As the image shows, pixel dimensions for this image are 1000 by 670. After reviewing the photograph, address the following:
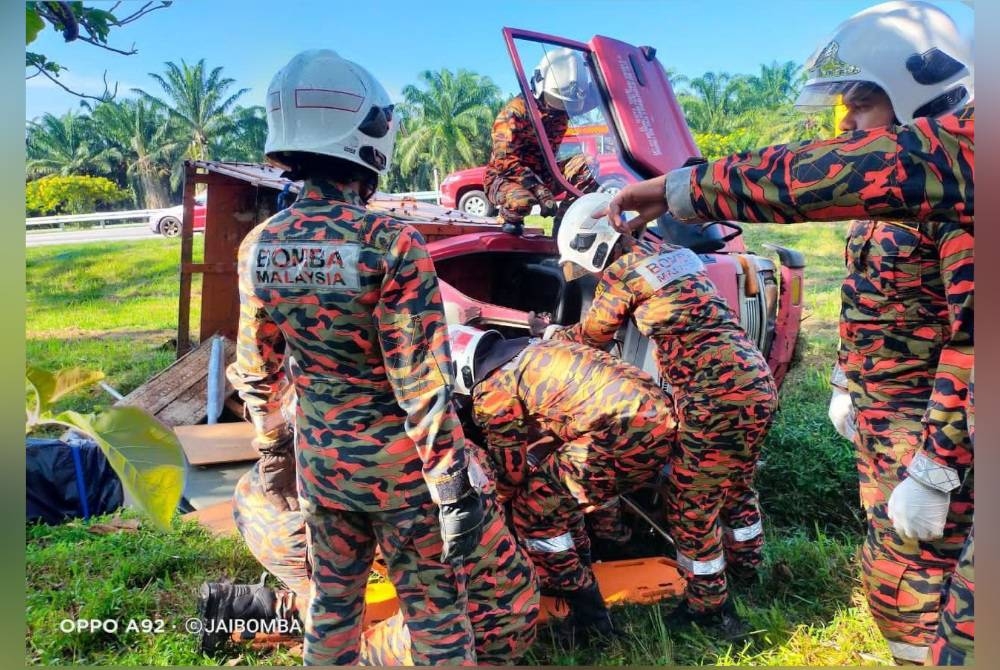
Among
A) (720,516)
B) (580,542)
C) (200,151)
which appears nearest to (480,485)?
(580,542)

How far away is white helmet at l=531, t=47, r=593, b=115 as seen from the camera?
343 centimetres

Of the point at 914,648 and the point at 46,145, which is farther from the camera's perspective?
the point at 46,145

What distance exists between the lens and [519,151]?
13.0 ft

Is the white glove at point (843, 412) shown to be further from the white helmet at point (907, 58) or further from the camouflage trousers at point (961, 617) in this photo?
the white helmet at point (907, 58)

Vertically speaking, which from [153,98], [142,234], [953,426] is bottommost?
[953,426]

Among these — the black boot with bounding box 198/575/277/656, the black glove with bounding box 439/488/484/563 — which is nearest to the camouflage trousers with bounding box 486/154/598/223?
the black glove with bounding box 439/488/484/563

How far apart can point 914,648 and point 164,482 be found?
2.10 m

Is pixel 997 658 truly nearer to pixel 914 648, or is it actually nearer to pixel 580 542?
pixel 914 648

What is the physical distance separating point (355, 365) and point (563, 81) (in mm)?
2054

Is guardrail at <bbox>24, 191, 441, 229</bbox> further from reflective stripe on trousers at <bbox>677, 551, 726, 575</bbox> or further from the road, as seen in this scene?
reflective stripe on trousers at <bbox>677, 551, 726, 575</bbox>

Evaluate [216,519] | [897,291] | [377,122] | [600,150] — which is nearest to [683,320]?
[897,291]

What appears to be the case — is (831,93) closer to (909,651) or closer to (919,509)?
(919,509)

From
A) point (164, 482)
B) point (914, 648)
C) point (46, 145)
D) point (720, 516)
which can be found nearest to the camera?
point (164, 482)

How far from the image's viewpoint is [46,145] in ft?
9.52
